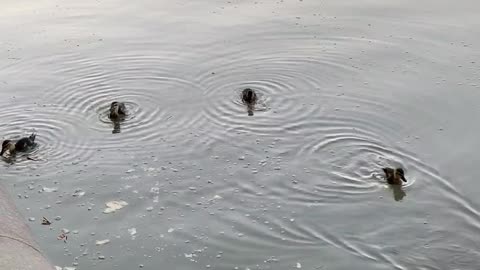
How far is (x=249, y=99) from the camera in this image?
987 cm

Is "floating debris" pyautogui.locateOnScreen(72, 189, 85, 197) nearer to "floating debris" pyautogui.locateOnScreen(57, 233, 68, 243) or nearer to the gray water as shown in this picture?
the gray water

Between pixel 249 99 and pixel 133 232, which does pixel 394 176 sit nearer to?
pixel 249 99

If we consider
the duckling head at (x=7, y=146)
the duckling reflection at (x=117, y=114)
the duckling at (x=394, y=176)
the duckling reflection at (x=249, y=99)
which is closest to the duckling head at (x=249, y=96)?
the duckling reflection at (x=249, y=99)

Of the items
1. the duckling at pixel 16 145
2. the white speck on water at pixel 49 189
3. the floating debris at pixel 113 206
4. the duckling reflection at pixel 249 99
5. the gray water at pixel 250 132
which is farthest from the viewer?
the duckling reflection at pixel 249 99

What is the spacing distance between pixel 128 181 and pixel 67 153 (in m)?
1.09

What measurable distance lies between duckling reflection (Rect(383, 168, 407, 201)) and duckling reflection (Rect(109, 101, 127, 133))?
360 centimetres

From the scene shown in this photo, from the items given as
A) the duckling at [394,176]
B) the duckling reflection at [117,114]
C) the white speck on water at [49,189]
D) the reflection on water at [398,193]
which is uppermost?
the duckling reflection at [117,114]

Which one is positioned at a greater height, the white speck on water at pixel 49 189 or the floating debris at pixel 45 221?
the white speck on water at pixel 49 189

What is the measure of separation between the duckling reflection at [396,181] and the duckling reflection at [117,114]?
11.8 ft

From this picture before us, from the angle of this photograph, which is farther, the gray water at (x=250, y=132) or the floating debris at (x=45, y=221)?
the floating debris at (x=45, y=221)

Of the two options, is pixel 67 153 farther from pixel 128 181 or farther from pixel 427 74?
pixel 427 74

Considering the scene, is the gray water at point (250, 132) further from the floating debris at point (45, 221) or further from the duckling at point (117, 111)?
the duckling at point (117, 111)

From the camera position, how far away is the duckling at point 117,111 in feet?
31.7

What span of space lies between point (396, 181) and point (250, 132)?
212cm
